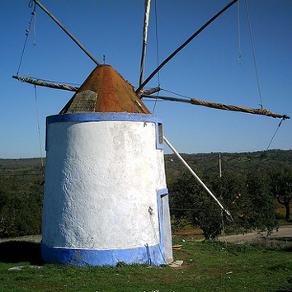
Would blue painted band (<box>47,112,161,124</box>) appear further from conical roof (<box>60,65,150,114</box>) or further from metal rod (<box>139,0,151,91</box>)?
metal rod (<box>139,0,151,91</box>)

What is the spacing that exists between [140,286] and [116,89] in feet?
18.0

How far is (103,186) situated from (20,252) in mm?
4078

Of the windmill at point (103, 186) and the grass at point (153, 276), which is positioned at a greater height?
the windmill at point (103, 186)

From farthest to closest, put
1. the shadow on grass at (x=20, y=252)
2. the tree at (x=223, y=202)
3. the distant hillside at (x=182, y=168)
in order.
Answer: the distant hillside at (x=182, y=168) < the tree at (x=223, y=202) < the shadow on grass at (x=20, y=252)

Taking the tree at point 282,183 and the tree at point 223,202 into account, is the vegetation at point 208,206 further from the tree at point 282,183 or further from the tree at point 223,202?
the tree at point 282,183

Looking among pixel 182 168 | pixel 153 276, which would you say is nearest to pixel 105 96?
pixel 153 276

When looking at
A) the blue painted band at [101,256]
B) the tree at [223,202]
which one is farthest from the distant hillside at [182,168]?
the blue painted band at [101,256]

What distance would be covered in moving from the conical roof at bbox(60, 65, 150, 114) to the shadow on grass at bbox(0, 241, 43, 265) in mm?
3964

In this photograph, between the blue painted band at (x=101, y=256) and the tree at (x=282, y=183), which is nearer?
Result: the blue painted band at (x=101, y=256)

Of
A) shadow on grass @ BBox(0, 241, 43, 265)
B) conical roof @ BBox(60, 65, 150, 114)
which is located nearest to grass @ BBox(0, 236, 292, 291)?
shadow on grass @ BBox(0, 241, 43, 265)

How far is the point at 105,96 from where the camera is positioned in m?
12.1

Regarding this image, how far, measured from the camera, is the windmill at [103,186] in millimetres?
10953

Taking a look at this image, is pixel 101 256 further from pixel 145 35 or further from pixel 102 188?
pixel 145 35

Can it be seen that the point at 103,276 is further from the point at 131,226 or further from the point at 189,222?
the point at 189,222
